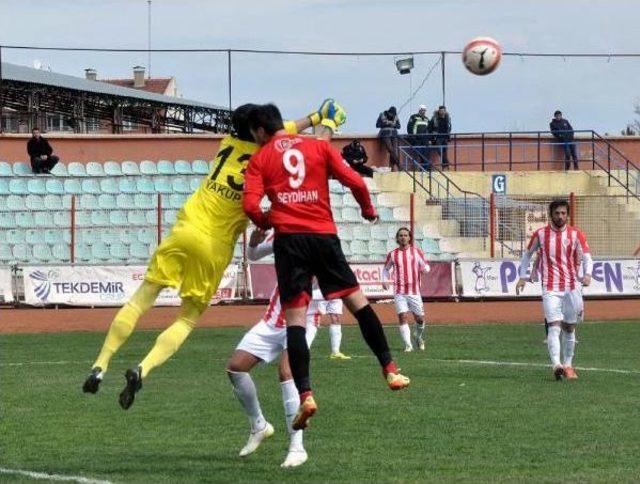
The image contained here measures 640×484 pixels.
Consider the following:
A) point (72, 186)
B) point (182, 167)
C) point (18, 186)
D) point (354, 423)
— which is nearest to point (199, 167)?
point (182, 167)

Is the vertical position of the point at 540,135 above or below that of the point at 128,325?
above

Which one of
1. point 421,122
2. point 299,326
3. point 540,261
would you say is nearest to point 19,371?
point 540,261

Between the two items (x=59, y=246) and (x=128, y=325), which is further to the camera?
(x=59, y=246)

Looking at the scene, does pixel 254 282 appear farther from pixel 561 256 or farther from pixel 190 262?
pixel 190 262

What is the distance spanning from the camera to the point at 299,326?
9.12 meters

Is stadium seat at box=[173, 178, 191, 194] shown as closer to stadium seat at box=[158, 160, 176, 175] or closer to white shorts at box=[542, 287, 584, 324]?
stadium seat at box=[158, 160, 176, 175]

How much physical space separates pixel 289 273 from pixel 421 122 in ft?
96.8

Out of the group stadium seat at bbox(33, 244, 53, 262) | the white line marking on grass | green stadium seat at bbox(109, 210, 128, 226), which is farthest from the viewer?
green stadium seat at bbox(109, 210, 128, 226)

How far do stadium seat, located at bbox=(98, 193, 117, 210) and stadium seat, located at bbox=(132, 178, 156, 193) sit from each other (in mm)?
725

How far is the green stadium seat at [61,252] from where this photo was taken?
32312 millimetres

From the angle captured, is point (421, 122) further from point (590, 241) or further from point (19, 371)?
point (19, 371)

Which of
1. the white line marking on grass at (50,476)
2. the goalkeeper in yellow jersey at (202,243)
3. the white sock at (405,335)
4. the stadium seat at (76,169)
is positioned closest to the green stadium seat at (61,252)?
the stadium seat at (76,169)

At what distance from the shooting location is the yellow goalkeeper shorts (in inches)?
389

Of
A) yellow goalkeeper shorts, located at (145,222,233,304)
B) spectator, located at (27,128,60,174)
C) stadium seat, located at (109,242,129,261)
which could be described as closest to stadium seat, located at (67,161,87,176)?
spectator, located at (27,128,60,174)
